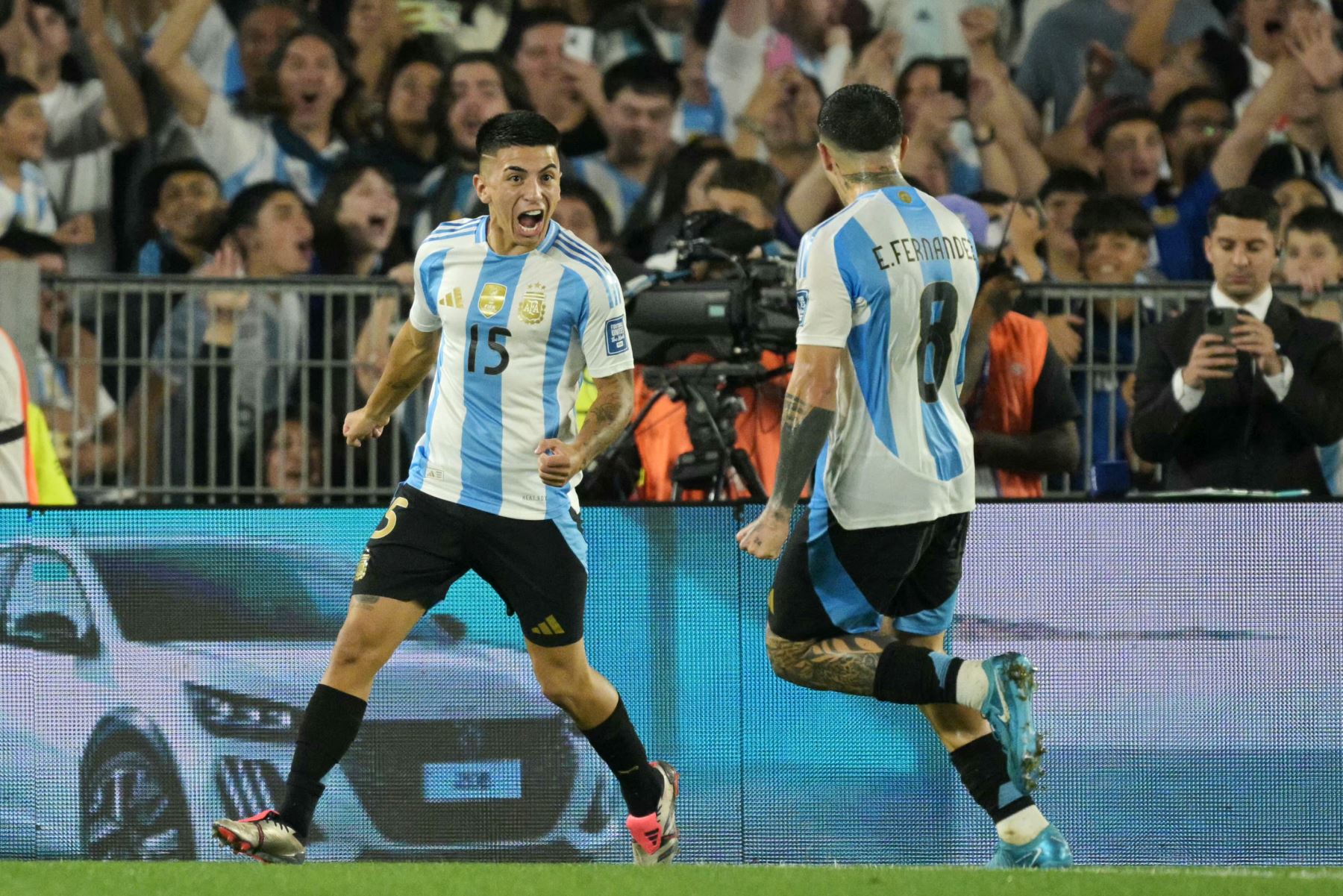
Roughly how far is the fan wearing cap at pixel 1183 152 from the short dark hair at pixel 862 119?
510cm

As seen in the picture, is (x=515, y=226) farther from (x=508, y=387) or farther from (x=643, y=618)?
(x=643, y=618)

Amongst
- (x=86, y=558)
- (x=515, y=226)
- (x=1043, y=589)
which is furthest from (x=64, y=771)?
(x=1043, y=589)

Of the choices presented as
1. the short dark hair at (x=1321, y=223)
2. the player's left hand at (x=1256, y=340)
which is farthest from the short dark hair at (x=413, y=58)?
the player's left hand at (x=1256, y=340)

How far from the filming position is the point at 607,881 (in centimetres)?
473

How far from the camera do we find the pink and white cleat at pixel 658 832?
18.6 ft

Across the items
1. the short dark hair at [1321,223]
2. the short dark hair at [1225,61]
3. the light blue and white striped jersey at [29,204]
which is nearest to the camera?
the short dark hair at [1321,223]

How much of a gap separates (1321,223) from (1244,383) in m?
2.49

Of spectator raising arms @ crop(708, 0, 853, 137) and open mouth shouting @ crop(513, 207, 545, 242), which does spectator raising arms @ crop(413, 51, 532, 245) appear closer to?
spectator raising arms @ crop(708, 0, 853, 137)

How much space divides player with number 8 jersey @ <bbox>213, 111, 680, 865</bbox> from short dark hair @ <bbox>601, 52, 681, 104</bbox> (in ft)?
15.8

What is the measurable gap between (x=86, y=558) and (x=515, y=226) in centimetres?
186

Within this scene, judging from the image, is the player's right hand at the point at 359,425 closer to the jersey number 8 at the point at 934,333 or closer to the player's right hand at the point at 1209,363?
the jersey number 8 at the point at 934,333

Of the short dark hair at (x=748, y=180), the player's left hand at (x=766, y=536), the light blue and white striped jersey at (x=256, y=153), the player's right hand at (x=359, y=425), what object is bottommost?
the player's left hand at (x=766, y=536)

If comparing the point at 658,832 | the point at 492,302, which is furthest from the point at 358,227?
the point at 658,832

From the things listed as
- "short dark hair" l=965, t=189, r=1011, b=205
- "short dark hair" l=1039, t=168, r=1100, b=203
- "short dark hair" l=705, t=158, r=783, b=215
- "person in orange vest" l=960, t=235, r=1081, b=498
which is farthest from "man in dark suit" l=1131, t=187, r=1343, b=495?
"short dark hair" l=1039, t=168, r=1100, b=203
